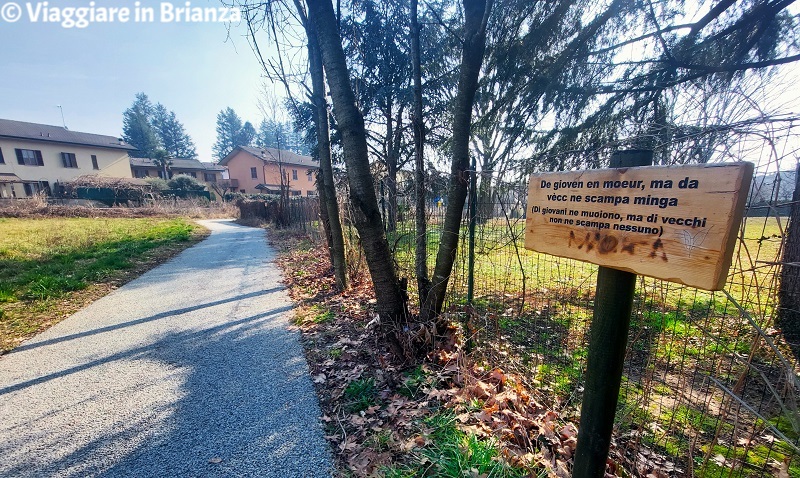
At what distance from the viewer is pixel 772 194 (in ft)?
5.51

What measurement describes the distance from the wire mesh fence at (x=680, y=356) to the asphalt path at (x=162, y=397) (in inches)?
78.1

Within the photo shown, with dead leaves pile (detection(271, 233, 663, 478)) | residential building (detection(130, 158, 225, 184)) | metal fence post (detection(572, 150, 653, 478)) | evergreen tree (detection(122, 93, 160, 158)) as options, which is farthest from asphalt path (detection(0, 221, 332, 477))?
evergreen tree (detection(122, 93, 160, 158))

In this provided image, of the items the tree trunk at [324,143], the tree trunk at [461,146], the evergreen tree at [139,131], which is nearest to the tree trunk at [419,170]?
the tree trunk at [461,146]

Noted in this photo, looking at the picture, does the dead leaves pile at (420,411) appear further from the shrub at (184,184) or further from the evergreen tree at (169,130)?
the evergreen tree at (169,130)

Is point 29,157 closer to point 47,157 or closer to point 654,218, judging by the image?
point 47,157

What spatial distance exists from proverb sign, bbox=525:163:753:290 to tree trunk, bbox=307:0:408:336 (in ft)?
6.33

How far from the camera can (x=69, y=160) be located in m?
31.1

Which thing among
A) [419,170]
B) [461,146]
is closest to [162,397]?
[419,170]

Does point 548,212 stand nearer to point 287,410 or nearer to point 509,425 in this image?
point 509,425

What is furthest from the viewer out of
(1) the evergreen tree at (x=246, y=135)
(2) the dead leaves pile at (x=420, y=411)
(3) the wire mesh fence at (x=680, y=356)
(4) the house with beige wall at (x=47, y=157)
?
(1) the evergreen tree at (x=246, y=135)

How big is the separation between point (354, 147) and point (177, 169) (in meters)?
54.7

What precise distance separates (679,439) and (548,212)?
91.5 inches

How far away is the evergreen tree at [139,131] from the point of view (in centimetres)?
5653

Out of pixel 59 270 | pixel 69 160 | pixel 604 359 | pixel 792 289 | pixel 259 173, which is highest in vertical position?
pixel 69 160
